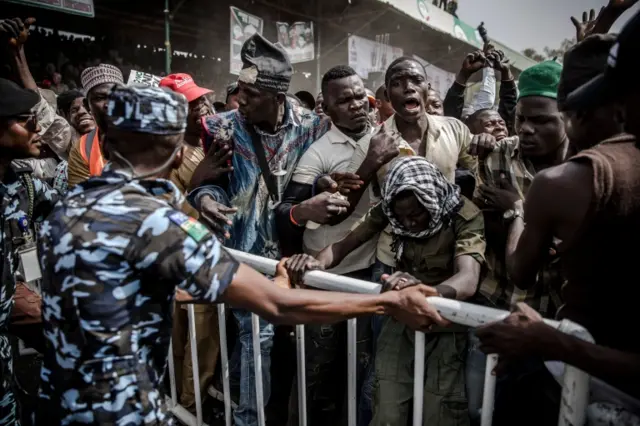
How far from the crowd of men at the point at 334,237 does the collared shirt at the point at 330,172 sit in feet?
0.04

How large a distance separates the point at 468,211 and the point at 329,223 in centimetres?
86

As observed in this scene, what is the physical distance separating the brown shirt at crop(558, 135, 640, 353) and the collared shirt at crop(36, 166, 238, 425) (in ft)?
3.76

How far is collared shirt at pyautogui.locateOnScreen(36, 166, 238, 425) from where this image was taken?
1.45 meters

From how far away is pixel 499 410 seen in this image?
183 centimetres

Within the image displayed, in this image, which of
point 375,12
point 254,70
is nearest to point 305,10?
point 375,12

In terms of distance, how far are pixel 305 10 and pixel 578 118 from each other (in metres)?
12.3

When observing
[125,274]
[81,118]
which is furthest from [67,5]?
[125,274]

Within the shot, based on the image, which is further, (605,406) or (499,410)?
(499,410)

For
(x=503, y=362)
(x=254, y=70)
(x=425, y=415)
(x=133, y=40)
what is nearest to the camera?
(x=503, y=362)

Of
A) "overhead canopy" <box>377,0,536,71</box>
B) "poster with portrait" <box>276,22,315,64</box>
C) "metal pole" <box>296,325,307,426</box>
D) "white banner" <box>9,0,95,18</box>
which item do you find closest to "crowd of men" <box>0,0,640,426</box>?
"metal pole" <box>296,325,307,426</box>

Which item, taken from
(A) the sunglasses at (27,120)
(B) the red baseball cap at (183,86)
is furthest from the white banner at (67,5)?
(A) the sunglasses at (27,120)

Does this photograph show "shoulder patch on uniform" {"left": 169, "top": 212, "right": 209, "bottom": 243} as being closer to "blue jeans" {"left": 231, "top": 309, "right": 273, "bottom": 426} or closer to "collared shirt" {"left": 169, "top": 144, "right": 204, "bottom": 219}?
"blue jeans" {"left": 231, "top": 309, "right": 273, "bottom": 426}

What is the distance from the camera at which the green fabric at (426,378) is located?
216 centimetres

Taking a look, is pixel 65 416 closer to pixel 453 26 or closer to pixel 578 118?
pixel 578 118
